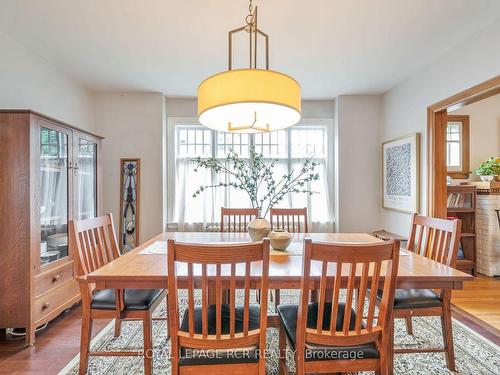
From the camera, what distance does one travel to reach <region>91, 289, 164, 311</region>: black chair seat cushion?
1718 mm

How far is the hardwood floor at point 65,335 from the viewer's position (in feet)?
6.28

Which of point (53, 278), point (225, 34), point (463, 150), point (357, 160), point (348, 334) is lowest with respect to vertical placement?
point (53, 278)

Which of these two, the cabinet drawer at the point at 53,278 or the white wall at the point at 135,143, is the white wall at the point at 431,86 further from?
the cabinet drawer at the point at 53,278

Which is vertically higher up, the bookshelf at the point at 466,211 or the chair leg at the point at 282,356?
the bookshelf at the point at 466,211

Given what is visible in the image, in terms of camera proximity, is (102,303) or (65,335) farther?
(65,335)

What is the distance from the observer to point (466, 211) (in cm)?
379

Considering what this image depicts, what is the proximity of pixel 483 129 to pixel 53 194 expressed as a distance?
551cm

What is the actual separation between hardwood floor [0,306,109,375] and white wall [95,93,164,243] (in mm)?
1556

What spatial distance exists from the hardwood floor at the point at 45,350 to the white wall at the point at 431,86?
11.6ft

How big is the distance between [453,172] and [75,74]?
5.08 m

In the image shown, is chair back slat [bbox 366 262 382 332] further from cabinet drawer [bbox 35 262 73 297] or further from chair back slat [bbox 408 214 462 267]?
cabinet drawer [bbox 35 262 73 297]

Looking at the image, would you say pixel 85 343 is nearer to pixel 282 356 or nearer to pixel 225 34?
pixel 282 356

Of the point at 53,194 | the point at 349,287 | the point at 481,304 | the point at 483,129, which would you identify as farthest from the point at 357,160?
the point at 53,194

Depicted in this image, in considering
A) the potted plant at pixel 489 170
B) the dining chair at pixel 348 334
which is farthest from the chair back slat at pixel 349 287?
the potted plant at pixel 489 170
